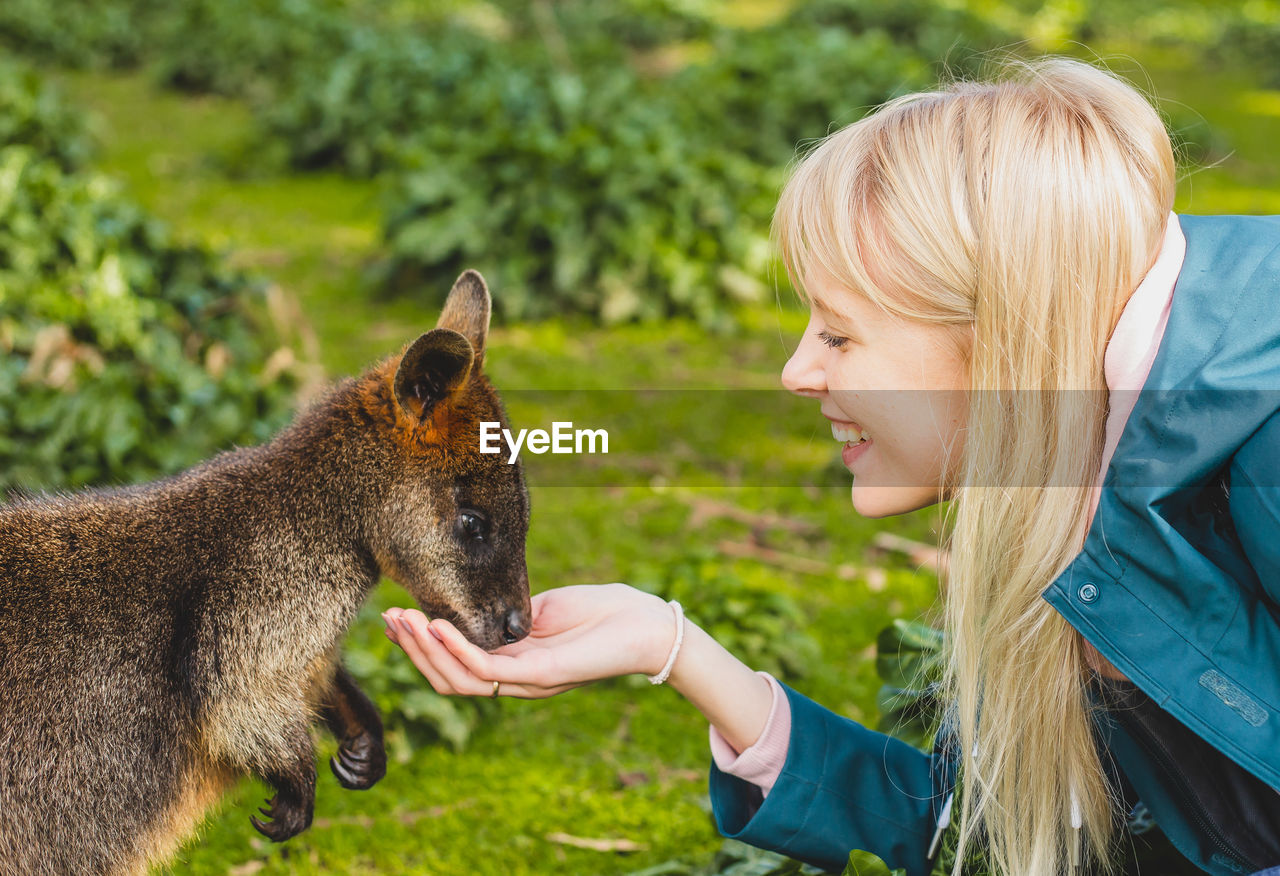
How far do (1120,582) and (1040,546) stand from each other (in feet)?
0.71

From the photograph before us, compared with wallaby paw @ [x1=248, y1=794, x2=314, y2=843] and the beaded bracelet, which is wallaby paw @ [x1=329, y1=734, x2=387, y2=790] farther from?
the beaded bracelet

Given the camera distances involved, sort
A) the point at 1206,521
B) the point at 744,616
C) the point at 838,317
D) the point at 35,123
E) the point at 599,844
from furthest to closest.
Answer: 1. the point at 35,123
2. the point at 744,616
3. the point at 599,844
4. the point at 838,317
5. the point at 1206,521

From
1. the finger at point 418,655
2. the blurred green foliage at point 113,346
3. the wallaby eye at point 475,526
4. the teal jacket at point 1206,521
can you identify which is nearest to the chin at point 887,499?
the teal jacket at point 1206,521

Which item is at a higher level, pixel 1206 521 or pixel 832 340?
pixel 832 340

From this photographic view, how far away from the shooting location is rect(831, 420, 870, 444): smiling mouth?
2.33 m

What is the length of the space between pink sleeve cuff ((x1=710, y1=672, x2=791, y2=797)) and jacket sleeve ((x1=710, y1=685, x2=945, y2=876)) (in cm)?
2

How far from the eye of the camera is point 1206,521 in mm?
1961

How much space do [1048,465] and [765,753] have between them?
810 millimetres

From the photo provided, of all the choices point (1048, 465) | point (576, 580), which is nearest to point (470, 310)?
point (1048, 465)

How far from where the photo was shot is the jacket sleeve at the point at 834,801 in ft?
7.96

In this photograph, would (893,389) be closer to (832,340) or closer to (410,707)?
(832,340)

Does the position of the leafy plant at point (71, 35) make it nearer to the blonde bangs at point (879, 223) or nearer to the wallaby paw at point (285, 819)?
the wallaby paw at point (285, 819)

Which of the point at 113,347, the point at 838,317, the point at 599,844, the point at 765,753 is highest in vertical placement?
the point at 838,317

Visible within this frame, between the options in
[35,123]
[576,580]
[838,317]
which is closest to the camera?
[838,317]
